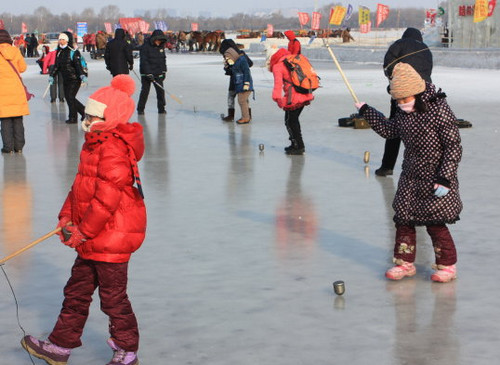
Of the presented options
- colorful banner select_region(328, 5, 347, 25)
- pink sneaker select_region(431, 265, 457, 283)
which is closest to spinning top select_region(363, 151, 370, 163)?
pink sneaker select_region(431, 265, 457, 283)

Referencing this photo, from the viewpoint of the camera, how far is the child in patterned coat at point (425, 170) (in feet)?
19.7

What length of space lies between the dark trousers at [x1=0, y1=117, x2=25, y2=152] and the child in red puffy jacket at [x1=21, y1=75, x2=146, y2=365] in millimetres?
8077

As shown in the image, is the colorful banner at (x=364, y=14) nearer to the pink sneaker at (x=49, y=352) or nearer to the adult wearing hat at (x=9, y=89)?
the adult wearing hat at (x=9, y=89)

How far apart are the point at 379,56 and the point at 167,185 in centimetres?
3067

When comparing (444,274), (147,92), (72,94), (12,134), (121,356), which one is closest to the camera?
(121,356)

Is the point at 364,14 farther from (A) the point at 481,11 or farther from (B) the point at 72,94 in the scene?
(B) the point at 72,94

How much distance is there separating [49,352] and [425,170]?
274 cm

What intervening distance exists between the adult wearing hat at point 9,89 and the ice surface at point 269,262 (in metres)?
0.47

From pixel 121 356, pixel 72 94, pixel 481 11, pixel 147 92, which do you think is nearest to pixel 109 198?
pixel 121 356

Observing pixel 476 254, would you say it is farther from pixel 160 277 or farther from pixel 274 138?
pixel 274 138

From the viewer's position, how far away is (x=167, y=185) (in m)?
10.1

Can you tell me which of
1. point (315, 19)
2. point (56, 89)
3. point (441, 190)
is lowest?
point (56, 89)

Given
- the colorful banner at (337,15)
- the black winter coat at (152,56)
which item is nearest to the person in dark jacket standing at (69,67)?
the black winter coat at (152,56)

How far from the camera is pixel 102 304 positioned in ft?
15.3
